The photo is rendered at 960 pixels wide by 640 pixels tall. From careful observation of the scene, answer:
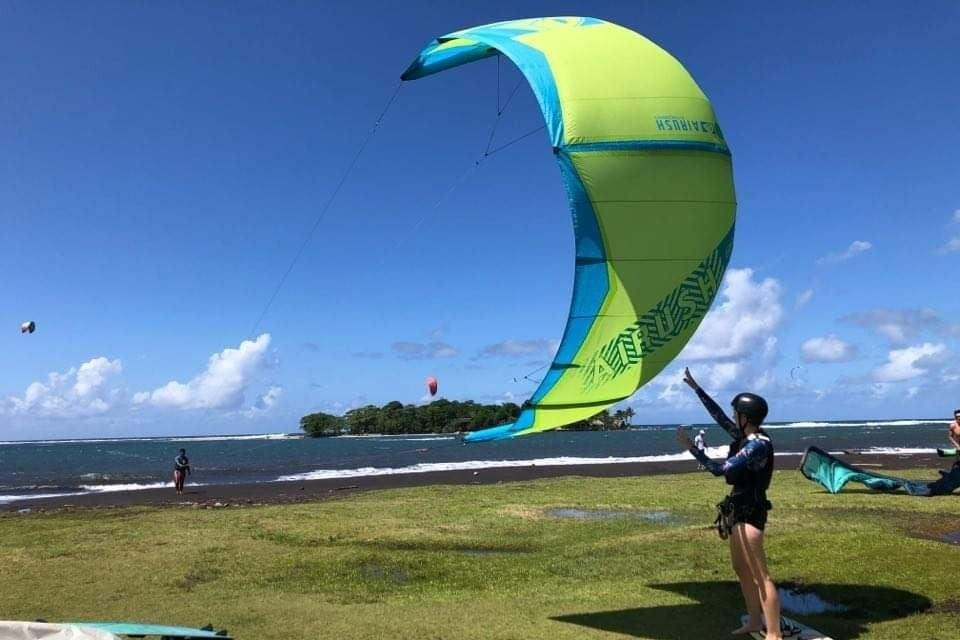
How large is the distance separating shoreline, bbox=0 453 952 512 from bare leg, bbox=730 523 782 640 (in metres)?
17.4

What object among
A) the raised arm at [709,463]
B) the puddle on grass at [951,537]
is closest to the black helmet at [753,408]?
the raised arm at [709,463]

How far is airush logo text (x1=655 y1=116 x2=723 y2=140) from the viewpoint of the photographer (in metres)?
6.71

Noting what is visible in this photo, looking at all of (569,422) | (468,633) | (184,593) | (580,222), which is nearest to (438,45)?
(580,222)

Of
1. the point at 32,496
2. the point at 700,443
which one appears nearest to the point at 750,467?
the point at 700,443

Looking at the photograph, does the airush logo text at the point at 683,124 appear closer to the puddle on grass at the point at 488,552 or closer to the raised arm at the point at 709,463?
the raised arm at the point at 709,463

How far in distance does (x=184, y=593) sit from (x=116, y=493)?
22.1 m

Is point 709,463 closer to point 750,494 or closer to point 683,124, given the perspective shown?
point 750,494

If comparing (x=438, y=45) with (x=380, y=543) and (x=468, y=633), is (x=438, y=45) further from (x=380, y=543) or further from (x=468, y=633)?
(x=380, y=543)

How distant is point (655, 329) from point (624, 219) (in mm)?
1007

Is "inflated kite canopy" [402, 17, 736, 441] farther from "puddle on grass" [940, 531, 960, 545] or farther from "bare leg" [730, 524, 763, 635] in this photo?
"puddle on grass" [940, 531, 960, 545]

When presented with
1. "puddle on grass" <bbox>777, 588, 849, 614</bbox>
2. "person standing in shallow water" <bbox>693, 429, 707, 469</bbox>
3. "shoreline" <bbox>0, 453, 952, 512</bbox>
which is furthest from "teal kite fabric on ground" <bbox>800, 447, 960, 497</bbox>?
Answer: "puddle on grass" <bbox>777, 588, 849, 614</bbox>

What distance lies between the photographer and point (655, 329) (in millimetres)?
→ 6629

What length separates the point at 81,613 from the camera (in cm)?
769

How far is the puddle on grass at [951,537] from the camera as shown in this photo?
10.3 m
